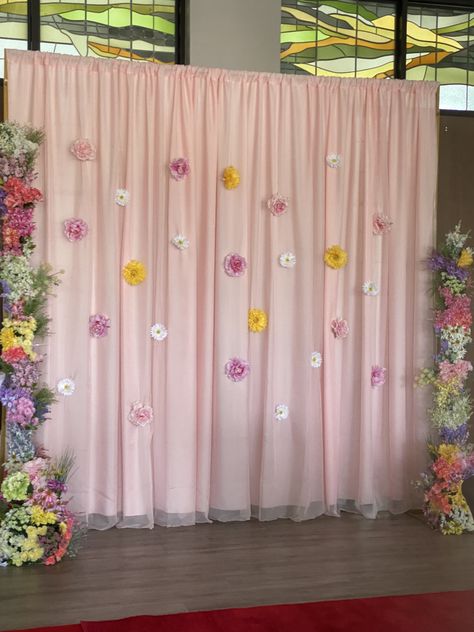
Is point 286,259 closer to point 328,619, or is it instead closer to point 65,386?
point 65,386

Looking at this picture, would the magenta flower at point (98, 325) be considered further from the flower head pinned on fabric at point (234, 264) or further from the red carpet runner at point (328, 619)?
the red carpet runner at point (328, 619)

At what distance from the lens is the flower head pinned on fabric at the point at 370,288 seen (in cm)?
584

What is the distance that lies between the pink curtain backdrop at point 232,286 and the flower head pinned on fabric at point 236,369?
45 millimetres

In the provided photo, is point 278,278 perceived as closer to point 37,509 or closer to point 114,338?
point 114,338

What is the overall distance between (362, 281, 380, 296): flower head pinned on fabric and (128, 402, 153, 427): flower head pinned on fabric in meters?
1.61

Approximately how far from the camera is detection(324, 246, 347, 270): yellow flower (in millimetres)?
5781

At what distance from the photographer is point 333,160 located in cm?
578

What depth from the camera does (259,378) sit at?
574 centimetres

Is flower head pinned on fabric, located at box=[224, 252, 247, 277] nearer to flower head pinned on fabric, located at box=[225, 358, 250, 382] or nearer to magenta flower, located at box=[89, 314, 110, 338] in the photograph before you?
flower head pinned on fabric, located at box=[225, 358, 250, 382]

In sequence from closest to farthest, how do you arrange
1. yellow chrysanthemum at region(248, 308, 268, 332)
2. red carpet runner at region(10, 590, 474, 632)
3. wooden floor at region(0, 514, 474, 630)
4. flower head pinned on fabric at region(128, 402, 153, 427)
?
red carpet runner at region(10, 590, 474, 632) → wooden floor at region(0, 514, 474, 630) → flower head pinned on fabric at region(128, 402, 153, 427) → yellow chrysanthemum at region(248, 308, 268, 332)

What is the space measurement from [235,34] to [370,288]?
1.88 meters

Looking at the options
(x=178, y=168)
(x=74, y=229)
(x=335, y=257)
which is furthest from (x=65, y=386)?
(x=335, y=257)

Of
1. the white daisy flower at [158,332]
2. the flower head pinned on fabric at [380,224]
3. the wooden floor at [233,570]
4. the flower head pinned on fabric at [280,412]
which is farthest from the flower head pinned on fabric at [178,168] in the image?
the wooden floor at [233,570]

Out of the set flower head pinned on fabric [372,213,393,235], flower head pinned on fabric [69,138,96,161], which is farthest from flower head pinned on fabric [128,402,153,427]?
flower head pinned on fabric [372,213,393,235]
